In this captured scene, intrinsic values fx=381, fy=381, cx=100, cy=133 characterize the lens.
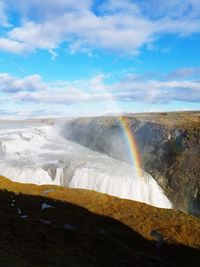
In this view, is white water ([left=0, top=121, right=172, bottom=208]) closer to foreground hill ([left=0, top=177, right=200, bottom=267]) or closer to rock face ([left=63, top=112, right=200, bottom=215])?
rock face ([left=63, top=112, right=200, bottom=215])

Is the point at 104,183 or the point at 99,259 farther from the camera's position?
the point at 104,183

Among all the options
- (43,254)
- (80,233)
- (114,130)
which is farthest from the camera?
(114,130)

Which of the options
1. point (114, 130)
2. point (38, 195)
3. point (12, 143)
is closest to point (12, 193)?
point (38, 195)

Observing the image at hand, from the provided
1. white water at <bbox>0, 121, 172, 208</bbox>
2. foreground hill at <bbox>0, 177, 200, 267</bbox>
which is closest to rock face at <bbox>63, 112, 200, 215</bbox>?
white water at <bbox>0, 121, 172, 208</bbox>

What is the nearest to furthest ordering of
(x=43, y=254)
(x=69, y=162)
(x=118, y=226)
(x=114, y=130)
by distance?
(x=43, y=254)
(x=118, y=226)
(x=69, y=162)
(x=114, y=130)

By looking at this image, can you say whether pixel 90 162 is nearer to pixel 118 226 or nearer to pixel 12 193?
pixel 12 193

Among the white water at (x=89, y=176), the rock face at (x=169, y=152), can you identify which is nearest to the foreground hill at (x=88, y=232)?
the white water at (x=89, y=176)

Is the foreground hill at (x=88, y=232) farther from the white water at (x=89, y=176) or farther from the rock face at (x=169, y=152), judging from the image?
the rock face at (x=169, y=152)

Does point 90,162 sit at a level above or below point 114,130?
below
